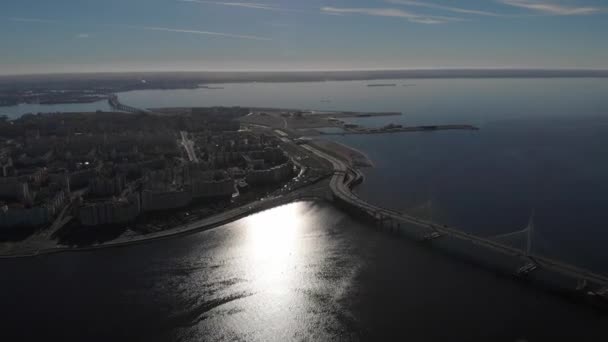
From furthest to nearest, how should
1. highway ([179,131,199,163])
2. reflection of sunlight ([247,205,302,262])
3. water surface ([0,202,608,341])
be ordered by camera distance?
highway ([179,131,199,163]) < reflection of sunlight ([247,205,302,262]) < water surface ([0,202,608,341])

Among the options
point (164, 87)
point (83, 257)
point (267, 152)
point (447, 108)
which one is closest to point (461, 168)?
point (267, 152)

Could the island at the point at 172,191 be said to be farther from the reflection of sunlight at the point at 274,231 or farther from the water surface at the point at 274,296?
the water surface at the point at 274,296

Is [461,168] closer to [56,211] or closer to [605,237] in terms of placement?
[605,237]

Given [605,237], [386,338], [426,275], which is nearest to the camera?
[386,338]

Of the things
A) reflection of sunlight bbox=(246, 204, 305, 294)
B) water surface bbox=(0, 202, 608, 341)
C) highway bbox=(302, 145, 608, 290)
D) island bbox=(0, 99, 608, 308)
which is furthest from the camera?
island bbox=(0, 99, 608, 308)

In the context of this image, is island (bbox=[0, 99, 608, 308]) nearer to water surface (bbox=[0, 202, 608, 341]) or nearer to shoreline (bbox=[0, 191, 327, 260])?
shoreline (bbox=[0, 191, 327, 260])

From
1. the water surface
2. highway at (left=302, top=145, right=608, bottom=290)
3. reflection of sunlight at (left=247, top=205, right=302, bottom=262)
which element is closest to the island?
highway at (left=302, top=145, right=608, bottom=290)

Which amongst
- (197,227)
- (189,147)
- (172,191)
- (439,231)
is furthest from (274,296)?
(189,147)
